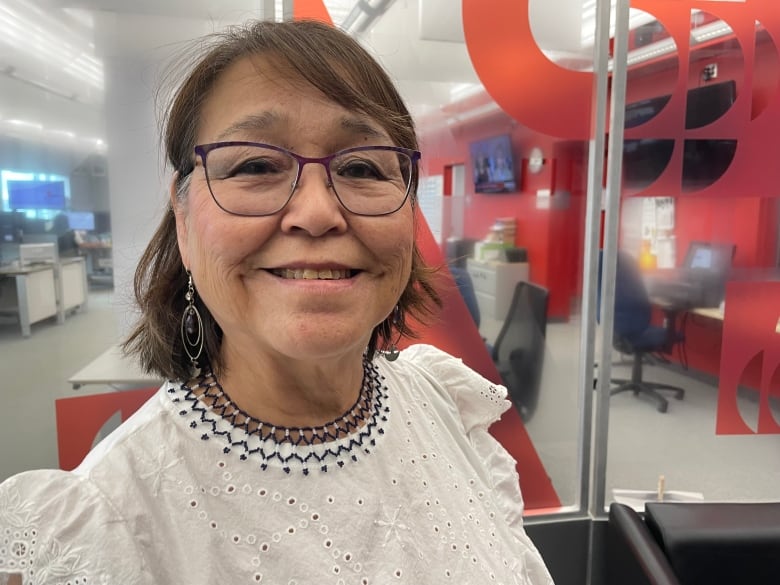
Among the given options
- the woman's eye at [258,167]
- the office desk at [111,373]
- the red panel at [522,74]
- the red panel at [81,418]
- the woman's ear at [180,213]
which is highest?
the red panel at [522,74]

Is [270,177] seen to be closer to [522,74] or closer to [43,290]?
[43,290]

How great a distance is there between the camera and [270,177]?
69 cm

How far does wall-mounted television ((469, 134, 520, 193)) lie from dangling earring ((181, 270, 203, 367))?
1.66m

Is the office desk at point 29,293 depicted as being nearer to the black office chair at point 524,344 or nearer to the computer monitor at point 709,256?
the black office chair at point 524,344

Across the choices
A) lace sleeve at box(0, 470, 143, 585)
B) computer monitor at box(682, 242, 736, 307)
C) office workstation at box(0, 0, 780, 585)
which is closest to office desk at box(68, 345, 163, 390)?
office workstation at box(0, 0, 780, 585)

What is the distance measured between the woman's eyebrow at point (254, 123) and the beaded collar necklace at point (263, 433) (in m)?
0.37

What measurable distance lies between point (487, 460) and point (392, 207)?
652 millimetres

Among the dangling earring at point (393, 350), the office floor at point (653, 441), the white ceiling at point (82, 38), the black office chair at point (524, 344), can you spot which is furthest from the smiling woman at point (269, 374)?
the black office chair at point (524, 344)

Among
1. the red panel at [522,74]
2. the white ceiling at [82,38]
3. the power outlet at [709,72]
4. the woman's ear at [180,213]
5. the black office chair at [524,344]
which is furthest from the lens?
the black office chair at [524,344]

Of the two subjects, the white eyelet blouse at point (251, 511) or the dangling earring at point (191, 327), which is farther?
the dangling earring at point (191, 327)

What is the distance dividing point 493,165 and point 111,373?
5.73ft

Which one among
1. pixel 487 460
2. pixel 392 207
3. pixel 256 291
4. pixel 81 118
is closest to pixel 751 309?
pixel 487 460

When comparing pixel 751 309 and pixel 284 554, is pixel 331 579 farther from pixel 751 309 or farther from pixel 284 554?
pixel 751 309

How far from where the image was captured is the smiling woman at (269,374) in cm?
64
